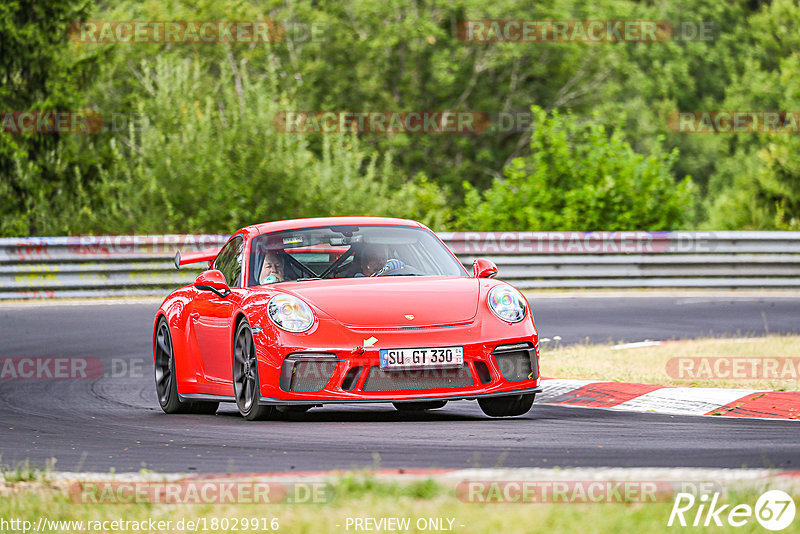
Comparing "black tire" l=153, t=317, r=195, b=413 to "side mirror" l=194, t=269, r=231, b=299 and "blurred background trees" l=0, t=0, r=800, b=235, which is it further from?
"blurred background trees" l=0, t=0, r=800, b=235

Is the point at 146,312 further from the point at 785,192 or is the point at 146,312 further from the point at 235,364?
the point at 785,192

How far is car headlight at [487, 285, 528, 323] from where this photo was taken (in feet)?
27.1

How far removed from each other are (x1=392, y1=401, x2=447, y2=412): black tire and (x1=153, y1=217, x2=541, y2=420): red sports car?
0.01 m

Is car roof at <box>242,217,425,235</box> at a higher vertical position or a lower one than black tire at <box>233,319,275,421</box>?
higher

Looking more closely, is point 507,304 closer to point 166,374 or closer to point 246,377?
point 246,377

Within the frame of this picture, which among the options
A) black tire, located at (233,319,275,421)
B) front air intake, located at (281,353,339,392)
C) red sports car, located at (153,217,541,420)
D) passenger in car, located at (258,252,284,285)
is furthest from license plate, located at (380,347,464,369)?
passenger in car, located at (258,252,284,285)

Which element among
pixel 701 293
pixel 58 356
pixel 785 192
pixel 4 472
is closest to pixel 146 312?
pixel 58 356

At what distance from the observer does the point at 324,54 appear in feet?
162

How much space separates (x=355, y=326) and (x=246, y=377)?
3.01 feet

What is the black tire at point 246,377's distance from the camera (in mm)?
8234

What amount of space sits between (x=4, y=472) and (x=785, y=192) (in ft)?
118

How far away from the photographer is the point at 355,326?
7941 millimetres

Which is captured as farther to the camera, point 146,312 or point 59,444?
point 146,312

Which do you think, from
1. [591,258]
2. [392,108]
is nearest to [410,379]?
[591,258]
